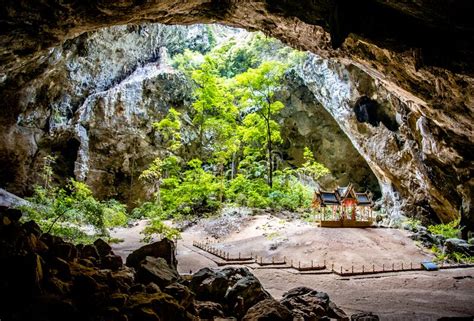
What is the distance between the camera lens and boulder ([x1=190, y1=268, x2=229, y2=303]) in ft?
22.9

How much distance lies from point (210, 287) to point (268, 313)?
6.48 ft

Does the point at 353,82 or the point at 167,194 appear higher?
the point at 353,82

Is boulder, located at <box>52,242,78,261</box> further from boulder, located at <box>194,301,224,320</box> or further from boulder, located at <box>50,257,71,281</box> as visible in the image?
boulder, located at <box>194,301,224,320</box>

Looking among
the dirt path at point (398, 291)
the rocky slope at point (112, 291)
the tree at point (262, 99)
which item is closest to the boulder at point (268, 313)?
the rocky slope at point (112, 291)

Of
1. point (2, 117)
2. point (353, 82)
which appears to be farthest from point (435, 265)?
point (2, 117)

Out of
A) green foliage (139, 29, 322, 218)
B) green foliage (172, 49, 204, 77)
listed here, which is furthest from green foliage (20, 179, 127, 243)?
green foliage (172, 49, 204, 77)

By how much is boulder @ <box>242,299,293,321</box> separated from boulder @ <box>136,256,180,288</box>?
1.89 meters

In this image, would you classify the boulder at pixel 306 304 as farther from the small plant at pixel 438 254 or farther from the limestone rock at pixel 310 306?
the small plant at pixel 438 254

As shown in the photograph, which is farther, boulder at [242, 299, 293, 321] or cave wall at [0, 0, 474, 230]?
cave wall at [0, 0, 474, 230]

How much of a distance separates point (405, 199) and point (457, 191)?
565 cm

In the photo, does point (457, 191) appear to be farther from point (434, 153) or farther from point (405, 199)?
point (405, 199)

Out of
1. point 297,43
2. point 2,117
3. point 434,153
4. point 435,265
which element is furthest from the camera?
point 2,117

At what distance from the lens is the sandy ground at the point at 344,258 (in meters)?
7.81

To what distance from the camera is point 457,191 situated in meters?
15.0
